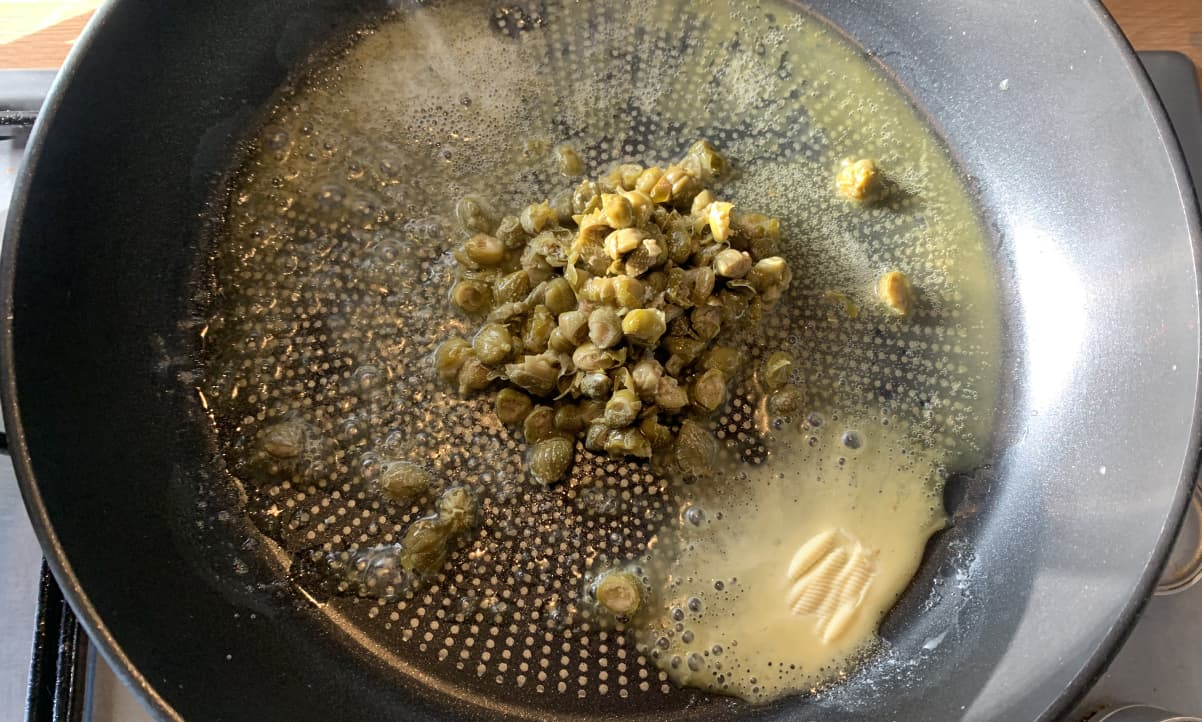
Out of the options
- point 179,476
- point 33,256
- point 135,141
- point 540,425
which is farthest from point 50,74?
point 540,425

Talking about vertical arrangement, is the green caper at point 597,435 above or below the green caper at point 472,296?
below

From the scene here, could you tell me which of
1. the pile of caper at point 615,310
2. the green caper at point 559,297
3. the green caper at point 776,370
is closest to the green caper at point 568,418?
the pile of caper at point 615,310

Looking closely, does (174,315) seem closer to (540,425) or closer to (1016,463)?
(540,425)

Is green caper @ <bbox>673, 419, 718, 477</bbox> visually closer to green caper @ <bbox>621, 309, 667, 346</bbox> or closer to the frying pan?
green caper @ <bbox>621, 309, 667, 346</bbox>

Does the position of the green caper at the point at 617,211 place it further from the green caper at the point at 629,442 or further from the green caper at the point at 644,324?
the green caper at the point at 629,442

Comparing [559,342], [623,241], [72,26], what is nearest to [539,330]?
[559,342]

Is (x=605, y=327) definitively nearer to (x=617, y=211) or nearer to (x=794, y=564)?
(x=617, y=211)
